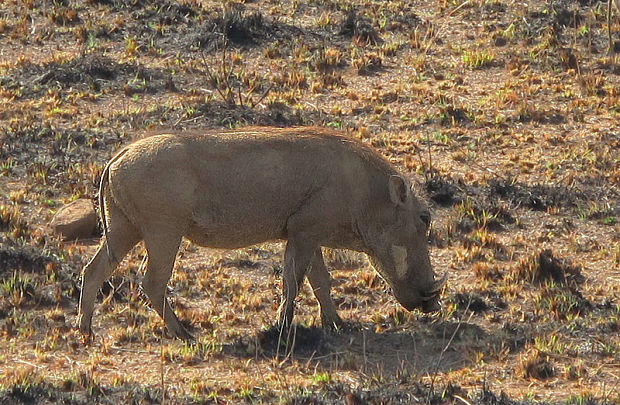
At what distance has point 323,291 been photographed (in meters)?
9.92

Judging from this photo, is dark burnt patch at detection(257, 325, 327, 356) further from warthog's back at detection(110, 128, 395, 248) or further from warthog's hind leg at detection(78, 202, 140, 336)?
warthog's hind leg at detection(78, 202, 140, 336)

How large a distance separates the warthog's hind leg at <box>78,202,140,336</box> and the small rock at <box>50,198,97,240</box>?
78.0 inches

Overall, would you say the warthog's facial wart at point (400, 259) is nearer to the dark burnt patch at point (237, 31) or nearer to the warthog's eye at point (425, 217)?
the warthog's eye at point (425, 217)

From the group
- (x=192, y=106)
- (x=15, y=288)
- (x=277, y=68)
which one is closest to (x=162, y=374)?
(x=15, y=288)

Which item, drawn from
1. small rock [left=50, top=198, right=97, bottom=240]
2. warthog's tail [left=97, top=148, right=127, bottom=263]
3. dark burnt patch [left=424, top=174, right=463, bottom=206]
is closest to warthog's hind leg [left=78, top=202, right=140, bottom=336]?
warthog's tail [left=97, top=148, right=127, bottom=263]

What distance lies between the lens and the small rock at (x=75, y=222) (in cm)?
1150

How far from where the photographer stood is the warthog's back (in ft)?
30.0

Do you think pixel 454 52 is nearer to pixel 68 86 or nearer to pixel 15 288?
pixel 68 86

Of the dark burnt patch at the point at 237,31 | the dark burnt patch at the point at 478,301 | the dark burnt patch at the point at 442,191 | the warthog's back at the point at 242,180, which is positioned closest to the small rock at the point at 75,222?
the warthog's back at the point at 242,180

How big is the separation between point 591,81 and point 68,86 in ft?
18.5

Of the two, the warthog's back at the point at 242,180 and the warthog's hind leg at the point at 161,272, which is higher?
the warthog's back at the point at 242,180

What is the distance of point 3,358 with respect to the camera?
8.99 m

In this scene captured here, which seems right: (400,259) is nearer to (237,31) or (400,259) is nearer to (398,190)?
(398,190)

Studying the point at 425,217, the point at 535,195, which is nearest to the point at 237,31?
the point at 535,195
